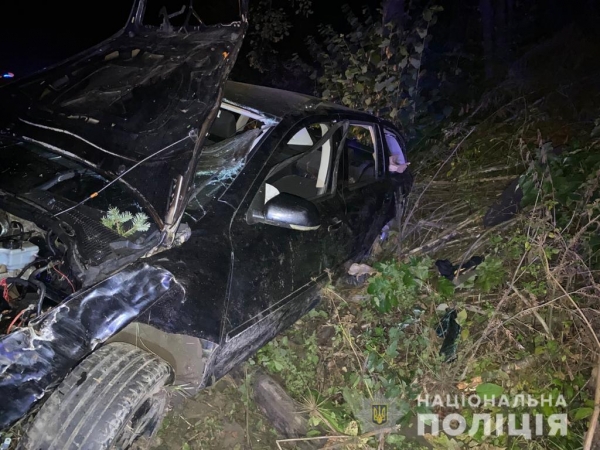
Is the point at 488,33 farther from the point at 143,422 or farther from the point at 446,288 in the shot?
Answer: the point at 143,422

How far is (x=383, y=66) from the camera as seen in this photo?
219 inches

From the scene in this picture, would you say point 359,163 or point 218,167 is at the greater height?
point 218,167

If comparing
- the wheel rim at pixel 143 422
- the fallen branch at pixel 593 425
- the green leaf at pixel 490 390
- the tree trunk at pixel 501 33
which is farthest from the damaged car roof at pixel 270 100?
the tree trunk at pixel 501 33

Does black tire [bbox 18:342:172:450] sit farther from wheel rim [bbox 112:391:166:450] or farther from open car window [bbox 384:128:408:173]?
open car window [bbox 384:128:408:173]

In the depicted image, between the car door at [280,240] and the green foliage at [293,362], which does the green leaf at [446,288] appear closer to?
the car door at [280,240]

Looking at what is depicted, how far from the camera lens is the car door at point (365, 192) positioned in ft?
10.8

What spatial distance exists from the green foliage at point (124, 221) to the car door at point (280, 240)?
0.43 m

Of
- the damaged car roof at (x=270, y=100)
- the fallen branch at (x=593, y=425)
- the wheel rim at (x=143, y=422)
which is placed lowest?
the fallen branch at (x=593, y=425)

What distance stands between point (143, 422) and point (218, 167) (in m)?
1.31

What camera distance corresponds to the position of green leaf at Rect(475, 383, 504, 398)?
2.91 meters

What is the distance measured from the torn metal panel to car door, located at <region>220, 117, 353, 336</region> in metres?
0.47

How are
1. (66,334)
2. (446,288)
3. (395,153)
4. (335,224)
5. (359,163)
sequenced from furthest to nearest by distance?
(395,153) → (359,163) → (446,288) → (335,224) → (66,334)

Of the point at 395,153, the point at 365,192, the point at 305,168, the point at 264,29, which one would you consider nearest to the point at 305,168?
the point at 305,168

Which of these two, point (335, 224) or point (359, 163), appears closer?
point (335, 224)
